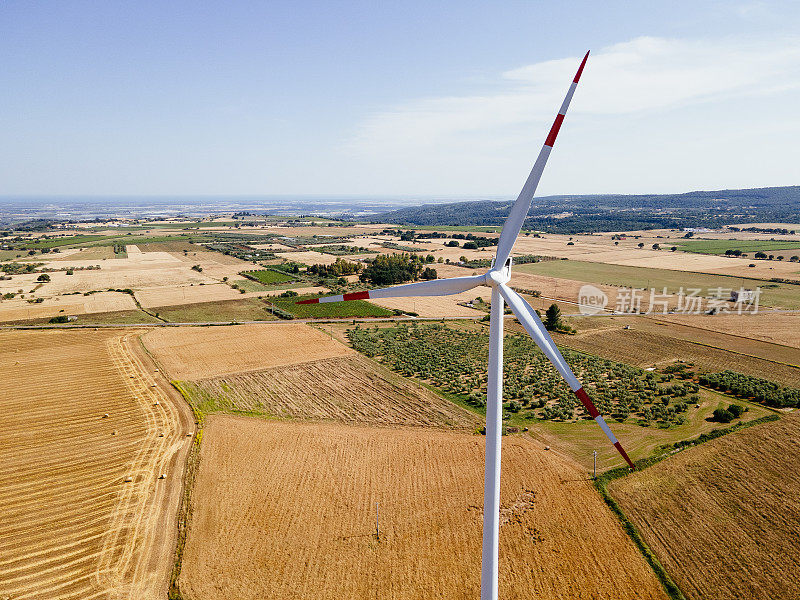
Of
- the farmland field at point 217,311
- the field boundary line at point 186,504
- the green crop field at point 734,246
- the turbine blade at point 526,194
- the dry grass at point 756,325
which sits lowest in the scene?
the field boundary line at point 186,504

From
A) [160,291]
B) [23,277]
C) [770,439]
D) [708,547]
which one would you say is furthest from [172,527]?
[23,277]

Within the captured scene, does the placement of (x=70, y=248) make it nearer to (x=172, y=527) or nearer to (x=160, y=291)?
(x=160, y=291)

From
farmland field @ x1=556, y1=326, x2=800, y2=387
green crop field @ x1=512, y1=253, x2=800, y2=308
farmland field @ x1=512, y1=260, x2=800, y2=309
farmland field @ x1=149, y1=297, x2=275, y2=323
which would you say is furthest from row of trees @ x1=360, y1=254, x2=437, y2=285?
farmland field @ x1=556, y1=326, x2=800, y2=387

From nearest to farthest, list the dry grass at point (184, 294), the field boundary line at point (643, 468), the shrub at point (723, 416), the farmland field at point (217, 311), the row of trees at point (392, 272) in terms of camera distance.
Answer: the field boundary line at point (643, 468) < the shrub at point (723, 416) < the farmland field at point (217, 311) < the dry grass at point (184, 294) < the row of trees at point (392, 272)

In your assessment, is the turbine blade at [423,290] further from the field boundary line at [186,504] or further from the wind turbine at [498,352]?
the field boundary line at [186,504]

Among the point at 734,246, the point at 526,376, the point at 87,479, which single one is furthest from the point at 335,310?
the point at 734,246

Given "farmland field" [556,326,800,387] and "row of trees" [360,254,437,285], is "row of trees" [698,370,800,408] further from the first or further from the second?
"row of trees" [360,254,437,285]

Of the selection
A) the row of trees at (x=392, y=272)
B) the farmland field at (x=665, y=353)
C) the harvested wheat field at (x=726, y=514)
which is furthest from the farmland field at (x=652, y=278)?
the harvested wheat field at (x=726, y=514)
